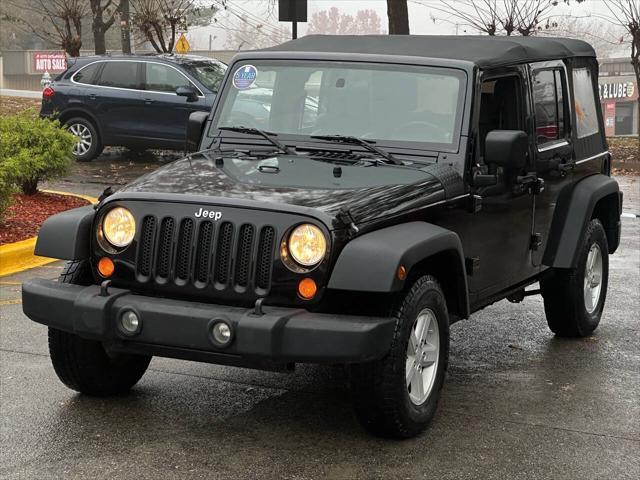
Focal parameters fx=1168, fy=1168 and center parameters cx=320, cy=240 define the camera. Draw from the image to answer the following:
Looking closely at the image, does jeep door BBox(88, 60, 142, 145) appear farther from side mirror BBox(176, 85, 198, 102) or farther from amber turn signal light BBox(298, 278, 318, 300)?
amber turn signal light BBox(298, 278, 318, 300)

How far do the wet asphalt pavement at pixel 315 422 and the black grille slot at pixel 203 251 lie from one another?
79 centimetres

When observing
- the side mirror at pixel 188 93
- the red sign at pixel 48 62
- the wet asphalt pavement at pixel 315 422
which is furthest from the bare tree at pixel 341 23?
the wet asphalt pavement at pixel 315 422

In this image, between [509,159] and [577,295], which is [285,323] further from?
[577,295]

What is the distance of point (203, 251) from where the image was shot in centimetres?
523

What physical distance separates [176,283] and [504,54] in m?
2.51

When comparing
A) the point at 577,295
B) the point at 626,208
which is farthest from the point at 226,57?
the point at 577,295

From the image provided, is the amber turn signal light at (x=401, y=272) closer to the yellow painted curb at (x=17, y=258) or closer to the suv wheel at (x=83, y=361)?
the suv wheel at (x=83, y=361)

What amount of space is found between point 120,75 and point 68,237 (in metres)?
14.3

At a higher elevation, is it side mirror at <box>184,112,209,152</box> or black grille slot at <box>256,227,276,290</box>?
side mirror at <box>184,112,209,152</box>

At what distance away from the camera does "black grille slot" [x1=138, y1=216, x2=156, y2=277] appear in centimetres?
535

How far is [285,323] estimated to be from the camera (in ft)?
16.1

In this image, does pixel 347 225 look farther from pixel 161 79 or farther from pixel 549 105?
pixel 161 79

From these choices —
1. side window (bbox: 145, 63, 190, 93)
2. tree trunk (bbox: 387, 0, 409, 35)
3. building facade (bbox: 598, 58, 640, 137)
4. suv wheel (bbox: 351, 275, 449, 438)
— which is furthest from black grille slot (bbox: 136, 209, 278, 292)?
building facade (bbox: 598, 58, 640, 137)

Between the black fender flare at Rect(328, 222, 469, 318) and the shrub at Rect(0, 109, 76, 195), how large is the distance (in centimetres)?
758
